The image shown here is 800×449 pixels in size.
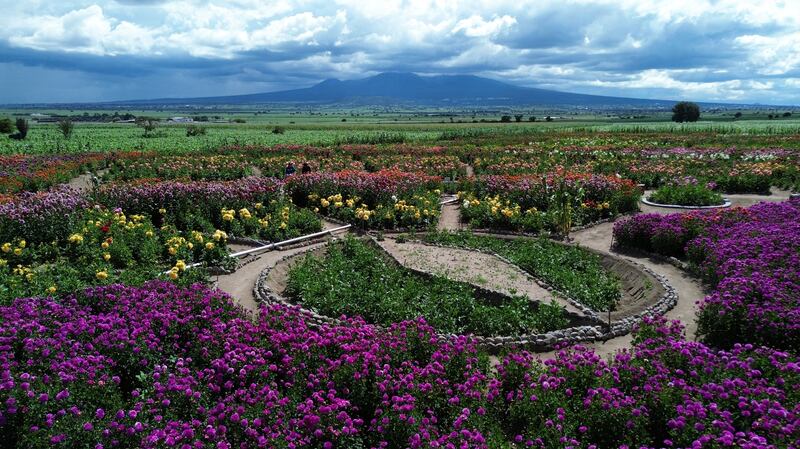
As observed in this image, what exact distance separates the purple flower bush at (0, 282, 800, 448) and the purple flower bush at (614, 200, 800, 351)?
961mm

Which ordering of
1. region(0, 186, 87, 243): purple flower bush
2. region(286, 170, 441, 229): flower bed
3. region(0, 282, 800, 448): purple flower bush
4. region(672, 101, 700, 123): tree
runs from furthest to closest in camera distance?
region(672, 101, 700, 123): tree, region(286, 170, 441, 229): flower bed, region(0, 186, 87, 243): purple flower bush, region(0, 282, 800, 448): purple flower bush

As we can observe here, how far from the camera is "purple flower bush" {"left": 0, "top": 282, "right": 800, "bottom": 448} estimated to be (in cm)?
445

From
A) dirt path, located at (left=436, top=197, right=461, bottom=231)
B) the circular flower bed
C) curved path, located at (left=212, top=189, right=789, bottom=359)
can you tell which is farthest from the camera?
the circular flower bed

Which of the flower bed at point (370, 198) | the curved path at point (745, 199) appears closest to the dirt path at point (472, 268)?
the flower bed at point (370, 198)

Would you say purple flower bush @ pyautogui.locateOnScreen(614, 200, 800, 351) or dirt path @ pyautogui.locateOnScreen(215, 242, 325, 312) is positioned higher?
purple flower bush @ pyautogui.locateOnScreen(614, 200, 800, 351)

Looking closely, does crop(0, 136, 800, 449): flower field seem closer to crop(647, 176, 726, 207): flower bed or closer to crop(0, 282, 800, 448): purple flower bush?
crop(0, 282, 800, 448): purple flower bush

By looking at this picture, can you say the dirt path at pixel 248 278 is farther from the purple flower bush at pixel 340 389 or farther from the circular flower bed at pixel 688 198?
the circular flower bed at pixel 688 198

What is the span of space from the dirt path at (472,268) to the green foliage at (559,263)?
0.43 meters

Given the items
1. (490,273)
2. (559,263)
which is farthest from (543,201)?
(490,273)

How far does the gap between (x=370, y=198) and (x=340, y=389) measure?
11.4 metres

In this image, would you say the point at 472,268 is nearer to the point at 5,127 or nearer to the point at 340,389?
the point at 340,389

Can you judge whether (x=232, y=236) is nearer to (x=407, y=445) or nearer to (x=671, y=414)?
(x=407, y=445)

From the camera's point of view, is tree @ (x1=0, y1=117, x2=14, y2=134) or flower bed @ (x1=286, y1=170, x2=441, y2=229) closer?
flower bed @ (x1=286, y1=170, x2=441, y2=229)

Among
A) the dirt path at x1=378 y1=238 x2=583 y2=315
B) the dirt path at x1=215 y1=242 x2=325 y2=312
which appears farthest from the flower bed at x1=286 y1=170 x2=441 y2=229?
the dirt path at x1=215 y1=242 x2=325 y2=312
